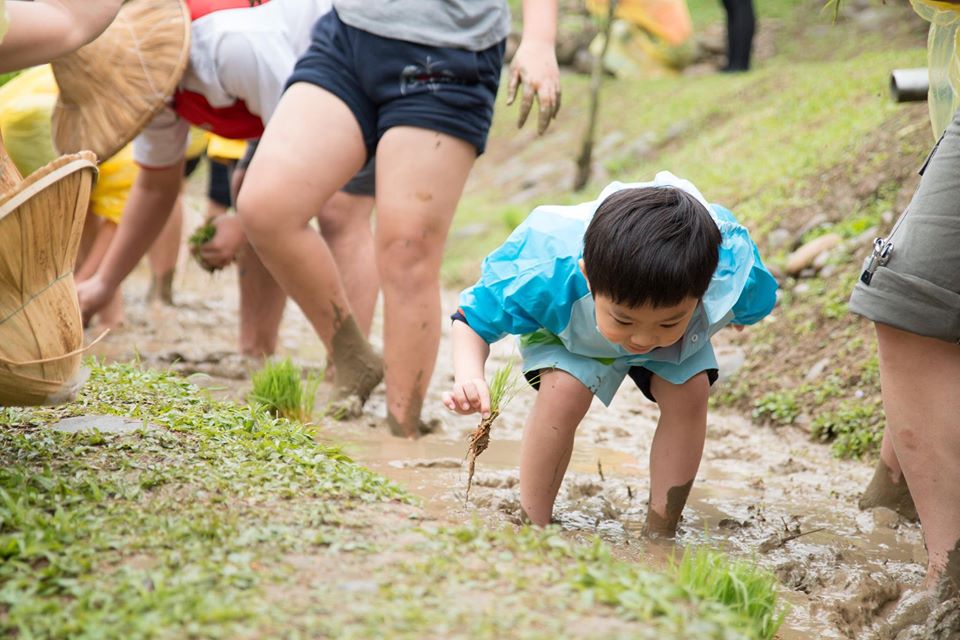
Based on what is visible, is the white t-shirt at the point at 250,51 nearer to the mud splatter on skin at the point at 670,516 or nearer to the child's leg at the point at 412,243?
the child's leg at the point at 412,243

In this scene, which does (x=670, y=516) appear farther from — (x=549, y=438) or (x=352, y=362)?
(x=352, y=362)

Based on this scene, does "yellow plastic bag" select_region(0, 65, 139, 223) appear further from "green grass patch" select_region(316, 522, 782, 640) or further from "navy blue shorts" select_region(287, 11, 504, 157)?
"green grass patch" select_region(316, 522, 782, 640)

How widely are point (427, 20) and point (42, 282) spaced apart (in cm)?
160

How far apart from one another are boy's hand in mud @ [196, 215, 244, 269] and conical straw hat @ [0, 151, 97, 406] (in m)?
2.50

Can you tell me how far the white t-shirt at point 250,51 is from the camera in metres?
3.75

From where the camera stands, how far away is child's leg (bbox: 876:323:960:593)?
229 cm

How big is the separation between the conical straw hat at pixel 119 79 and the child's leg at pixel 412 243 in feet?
3.03

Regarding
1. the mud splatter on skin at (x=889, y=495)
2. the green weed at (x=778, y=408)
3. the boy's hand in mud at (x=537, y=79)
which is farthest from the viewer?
the green weed at (x=778, y=408)

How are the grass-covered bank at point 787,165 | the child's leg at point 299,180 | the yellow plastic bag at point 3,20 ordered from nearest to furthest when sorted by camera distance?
the yellow plastic bag at point 3,20 → the child's leg at point 299,180 → the grass-covered bank at point 787,165

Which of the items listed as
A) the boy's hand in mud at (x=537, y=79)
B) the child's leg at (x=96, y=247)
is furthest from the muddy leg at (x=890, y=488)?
the child's leg at (x=96, y=247)

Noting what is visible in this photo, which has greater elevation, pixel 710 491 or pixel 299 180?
pixel 299 180

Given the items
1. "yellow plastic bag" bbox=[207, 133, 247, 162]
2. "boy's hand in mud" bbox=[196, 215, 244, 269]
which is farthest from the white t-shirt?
"yellow plastic bag" bbox=[207, 133, 247, 162]

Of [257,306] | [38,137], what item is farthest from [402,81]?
[38,137]

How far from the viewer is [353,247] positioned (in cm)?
419
